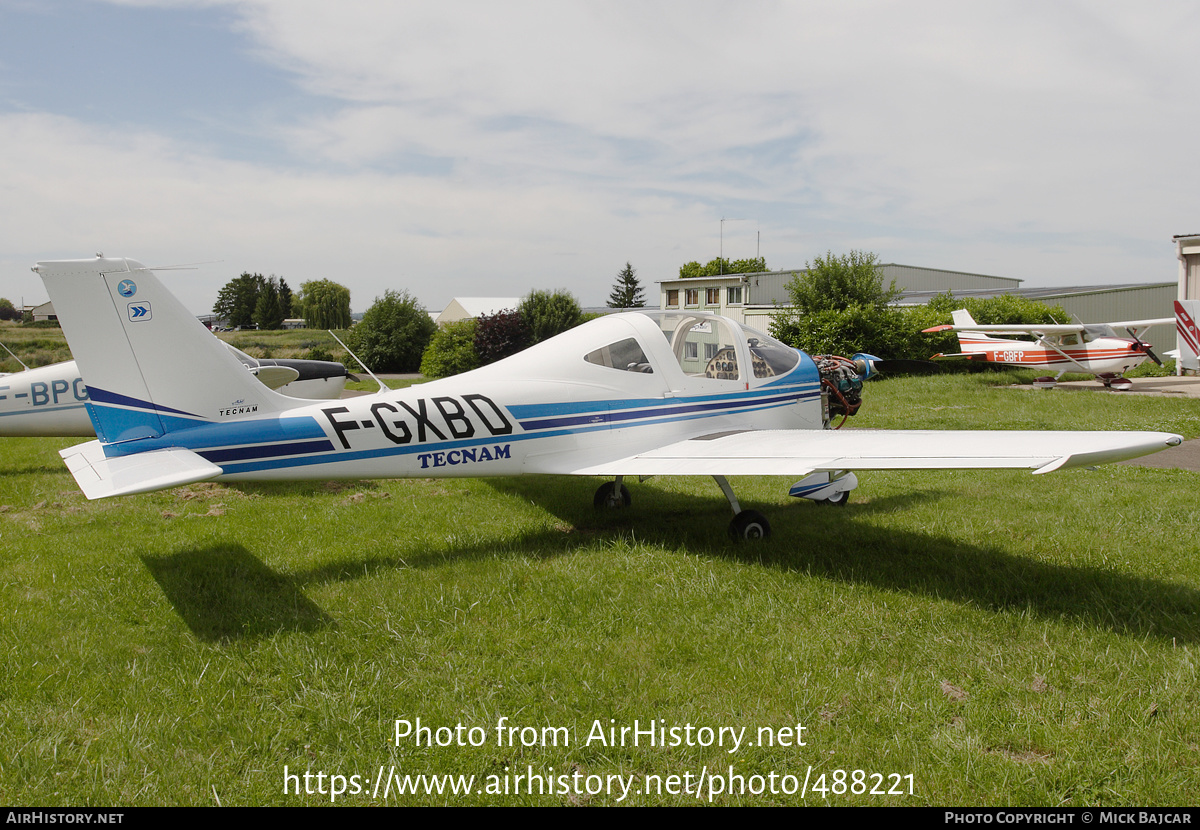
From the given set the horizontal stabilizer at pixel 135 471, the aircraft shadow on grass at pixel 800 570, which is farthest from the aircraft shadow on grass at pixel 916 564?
the horizontal stabilizer at pixel 135 471

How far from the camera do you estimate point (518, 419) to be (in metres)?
6.14

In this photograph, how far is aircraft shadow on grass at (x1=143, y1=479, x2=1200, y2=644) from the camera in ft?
14.8

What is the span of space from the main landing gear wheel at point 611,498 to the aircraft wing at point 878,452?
126cm

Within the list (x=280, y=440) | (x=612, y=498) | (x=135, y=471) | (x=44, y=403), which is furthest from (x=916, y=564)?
(x=44, y=403)

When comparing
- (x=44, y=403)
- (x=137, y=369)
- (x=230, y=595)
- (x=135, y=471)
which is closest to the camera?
(x=135, y=471)

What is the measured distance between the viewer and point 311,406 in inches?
223

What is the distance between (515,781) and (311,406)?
3.68 meters

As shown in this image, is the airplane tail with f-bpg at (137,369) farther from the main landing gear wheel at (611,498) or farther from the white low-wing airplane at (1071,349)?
the white low-wing airplane at (1071,349)

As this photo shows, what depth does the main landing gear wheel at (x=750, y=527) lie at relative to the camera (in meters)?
6.38

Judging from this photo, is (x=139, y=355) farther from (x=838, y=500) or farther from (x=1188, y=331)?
(x=1188, y=331)

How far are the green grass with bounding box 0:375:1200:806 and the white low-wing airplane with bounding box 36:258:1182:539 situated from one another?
79 centimetres

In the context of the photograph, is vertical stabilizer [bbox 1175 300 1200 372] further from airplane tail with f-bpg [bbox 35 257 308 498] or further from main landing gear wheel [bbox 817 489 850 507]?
airplane tail with f-bpg [bbox 35 257 308 498]

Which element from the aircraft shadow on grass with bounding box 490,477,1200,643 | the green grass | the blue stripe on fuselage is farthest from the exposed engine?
the blue stripe on fuselage

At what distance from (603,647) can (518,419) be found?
2.52 metres
